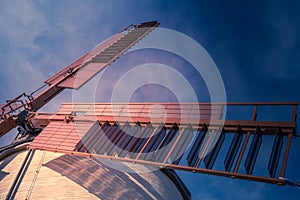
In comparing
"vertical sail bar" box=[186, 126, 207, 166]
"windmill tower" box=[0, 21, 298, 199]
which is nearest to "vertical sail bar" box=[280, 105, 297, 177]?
"windmill tower" box=[0, 21, 298, 199]

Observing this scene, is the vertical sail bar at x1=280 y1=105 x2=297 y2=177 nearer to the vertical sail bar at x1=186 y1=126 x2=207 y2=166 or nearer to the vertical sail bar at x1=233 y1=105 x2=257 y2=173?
the vertical sail bar at x1=233 y1=105 x2=257 y2=173

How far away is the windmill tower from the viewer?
9414mm

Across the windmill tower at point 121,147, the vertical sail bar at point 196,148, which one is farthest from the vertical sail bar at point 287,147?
the vertical sail bar at point 196,148

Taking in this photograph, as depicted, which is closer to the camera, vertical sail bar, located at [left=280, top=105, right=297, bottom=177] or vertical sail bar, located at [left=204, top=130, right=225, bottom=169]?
vertical sail bar, located at [left=280, top=105, right=297, bottom=177]

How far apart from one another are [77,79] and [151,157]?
336 inches

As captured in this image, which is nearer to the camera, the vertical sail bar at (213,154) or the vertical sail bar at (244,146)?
the vertical sail bar at (244,146)

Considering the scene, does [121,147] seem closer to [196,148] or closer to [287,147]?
[196,148]

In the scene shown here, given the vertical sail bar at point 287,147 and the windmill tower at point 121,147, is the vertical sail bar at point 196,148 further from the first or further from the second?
the vertical sail bar at point 287,147

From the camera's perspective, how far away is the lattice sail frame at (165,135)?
8.98 m

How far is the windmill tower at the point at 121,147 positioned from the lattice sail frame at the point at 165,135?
0.08ft

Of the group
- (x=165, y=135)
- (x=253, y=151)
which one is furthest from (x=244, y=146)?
(x=165, y=135)

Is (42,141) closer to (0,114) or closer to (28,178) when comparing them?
(28,178)

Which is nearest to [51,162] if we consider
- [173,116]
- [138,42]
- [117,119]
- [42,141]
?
[42,141]

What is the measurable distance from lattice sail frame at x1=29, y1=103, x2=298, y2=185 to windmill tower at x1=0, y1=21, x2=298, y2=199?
2 cm
